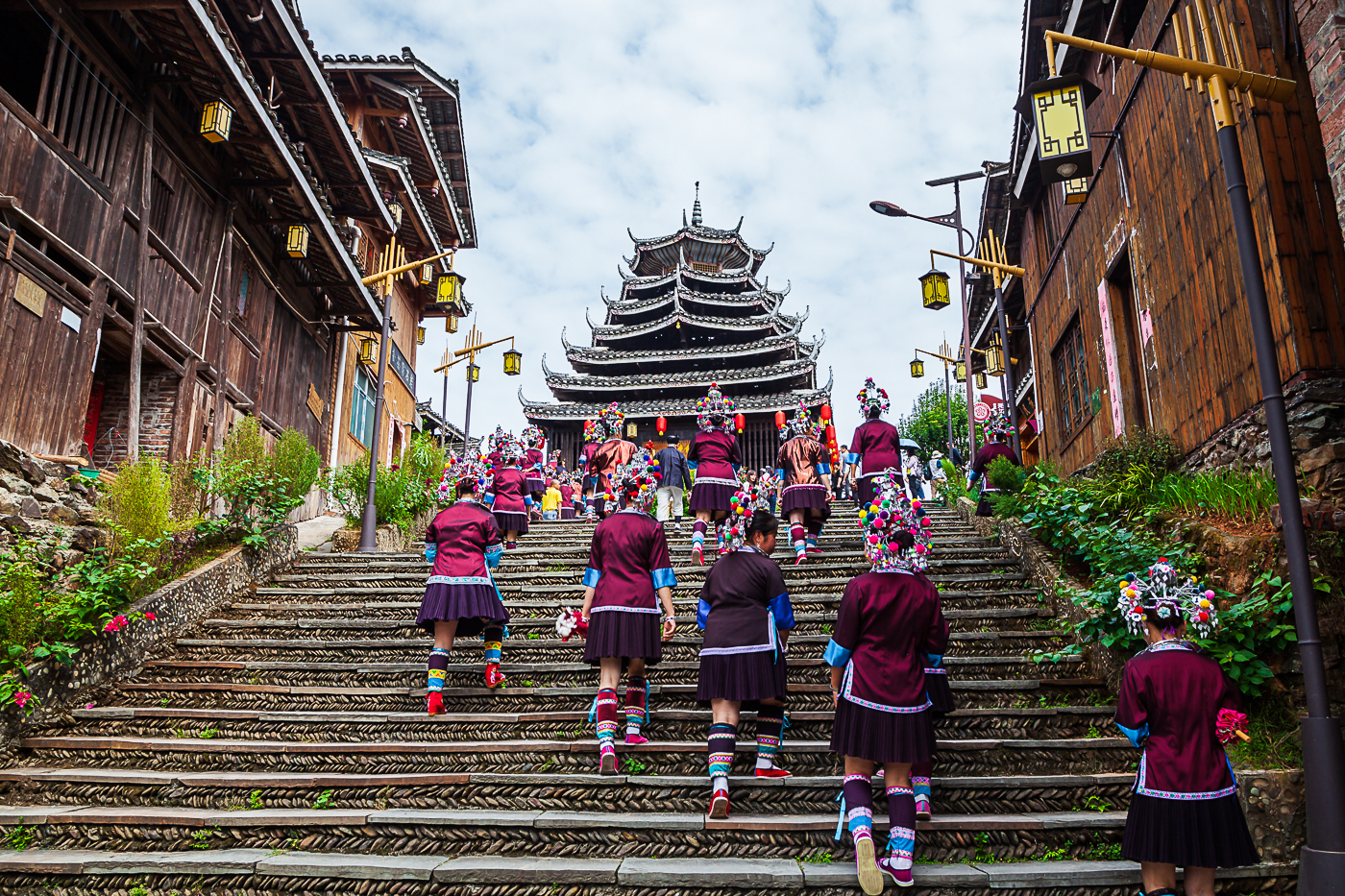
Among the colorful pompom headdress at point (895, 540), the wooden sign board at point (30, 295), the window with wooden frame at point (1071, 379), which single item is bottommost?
the colorful pompom headdress at point (895, 540)

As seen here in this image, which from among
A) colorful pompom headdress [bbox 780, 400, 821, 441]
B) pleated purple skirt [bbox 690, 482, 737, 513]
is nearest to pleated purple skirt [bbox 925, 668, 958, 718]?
pleated purple skirt [bbox 690, 482, 737, 513]

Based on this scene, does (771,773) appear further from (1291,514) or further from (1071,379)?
(1071,379)

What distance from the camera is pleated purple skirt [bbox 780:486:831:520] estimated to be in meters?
10.0

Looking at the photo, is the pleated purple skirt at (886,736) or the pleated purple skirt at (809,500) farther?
the pleated purple skirt at (809,500)

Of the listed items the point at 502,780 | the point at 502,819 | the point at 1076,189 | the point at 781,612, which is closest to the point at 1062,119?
the point at 1076,189

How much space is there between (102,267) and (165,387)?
2.32m

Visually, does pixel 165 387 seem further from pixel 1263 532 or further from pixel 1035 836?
pixel 1263 532

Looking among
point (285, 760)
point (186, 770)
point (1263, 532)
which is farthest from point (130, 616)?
point (1263, 532)

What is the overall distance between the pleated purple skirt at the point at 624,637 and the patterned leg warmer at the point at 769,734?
91cm

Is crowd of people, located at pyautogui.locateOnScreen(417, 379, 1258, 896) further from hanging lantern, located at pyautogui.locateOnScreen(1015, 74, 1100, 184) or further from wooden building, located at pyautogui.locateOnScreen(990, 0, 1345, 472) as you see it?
hanging lantern, located at pyautogui.locateOnScreen(1015, 74, 1100, 184)

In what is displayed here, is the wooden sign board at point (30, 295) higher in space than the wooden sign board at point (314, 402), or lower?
lower

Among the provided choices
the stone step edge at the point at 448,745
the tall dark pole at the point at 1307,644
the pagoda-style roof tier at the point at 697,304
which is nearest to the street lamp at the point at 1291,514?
the tall dark pole at the point at 1307,644

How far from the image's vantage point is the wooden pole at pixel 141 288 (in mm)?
10297

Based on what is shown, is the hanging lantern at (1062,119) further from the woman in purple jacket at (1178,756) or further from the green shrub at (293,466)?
the green shrub at (293,466)
